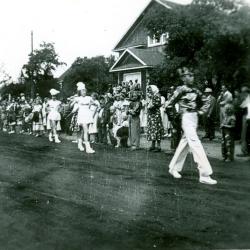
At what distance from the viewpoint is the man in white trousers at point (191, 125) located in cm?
892

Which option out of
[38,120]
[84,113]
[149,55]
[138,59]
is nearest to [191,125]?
[84,113]

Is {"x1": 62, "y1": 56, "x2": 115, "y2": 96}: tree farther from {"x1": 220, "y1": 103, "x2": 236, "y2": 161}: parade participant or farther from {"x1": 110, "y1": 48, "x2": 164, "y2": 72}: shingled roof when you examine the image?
{"x1": 220, "y1": 103, "x2": 236, "y2": 161}: parade participant

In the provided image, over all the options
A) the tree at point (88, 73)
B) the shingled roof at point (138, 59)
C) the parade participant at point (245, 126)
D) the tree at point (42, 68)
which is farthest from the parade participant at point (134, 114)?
the tree at point (42, 68)

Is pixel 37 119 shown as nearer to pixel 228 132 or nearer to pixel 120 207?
pixel 228 132

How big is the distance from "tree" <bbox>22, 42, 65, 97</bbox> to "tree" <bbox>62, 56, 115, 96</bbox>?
2.92 meters

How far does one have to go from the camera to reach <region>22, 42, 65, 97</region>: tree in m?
50.1

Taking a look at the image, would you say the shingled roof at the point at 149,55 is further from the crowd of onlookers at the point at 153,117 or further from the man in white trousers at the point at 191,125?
the man in white trousers at the point at 191,125

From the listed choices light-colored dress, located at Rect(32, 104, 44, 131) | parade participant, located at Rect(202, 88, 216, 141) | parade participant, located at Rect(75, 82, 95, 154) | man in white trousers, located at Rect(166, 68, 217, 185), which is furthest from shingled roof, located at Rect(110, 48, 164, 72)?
man in white trousers, located at Rect(166, 68, 217, 185)

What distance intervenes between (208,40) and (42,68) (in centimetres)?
3321

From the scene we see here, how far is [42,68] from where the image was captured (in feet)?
168

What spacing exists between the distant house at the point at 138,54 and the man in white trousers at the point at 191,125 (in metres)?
22.1

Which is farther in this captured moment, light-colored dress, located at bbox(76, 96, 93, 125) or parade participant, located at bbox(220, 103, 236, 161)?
light-colored dress, located at bbox(76, 96, 93, 125)

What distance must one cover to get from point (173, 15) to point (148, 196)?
16.2m

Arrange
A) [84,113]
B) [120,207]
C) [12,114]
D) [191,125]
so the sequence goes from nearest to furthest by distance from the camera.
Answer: [120,207], [191,125], [84,113], [12,114]
